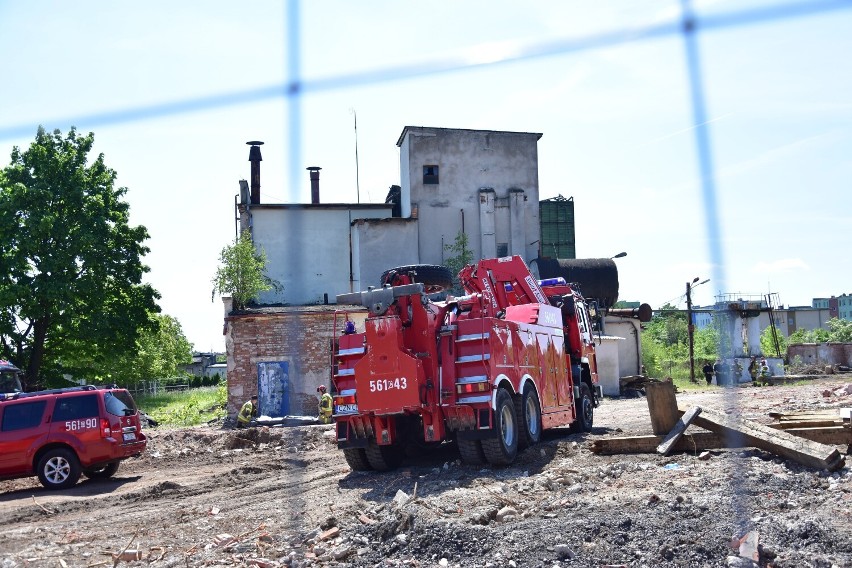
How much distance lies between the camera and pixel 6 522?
12398mm

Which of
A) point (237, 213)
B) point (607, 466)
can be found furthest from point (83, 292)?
point (607, 466)

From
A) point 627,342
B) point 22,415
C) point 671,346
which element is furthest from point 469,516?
point 671,346

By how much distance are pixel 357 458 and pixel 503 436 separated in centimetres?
245

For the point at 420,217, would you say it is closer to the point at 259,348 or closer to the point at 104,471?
the point at 259,348

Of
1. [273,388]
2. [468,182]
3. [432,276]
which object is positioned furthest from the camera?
[468,182]

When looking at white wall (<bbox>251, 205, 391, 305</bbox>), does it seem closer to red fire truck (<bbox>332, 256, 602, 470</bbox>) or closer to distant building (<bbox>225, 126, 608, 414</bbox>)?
distant building (<bbox>225, 126, 608, 414</bbox>)

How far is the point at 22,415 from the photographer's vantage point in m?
16.2

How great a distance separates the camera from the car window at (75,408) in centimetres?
1636

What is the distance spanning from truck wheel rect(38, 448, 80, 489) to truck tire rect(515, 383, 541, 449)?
8.09m

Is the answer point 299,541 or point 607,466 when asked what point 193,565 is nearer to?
point 299,541

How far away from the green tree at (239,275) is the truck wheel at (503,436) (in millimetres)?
20159

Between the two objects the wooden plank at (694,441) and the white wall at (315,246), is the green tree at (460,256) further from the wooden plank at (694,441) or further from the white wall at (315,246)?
the wooden plank at (694,441)

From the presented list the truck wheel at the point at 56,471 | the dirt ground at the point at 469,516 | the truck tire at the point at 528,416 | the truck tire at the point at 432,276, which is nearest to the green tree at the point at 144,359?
the truck wheel at the point at 56,471

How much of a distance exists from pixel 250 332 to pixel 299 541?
21.6 m
